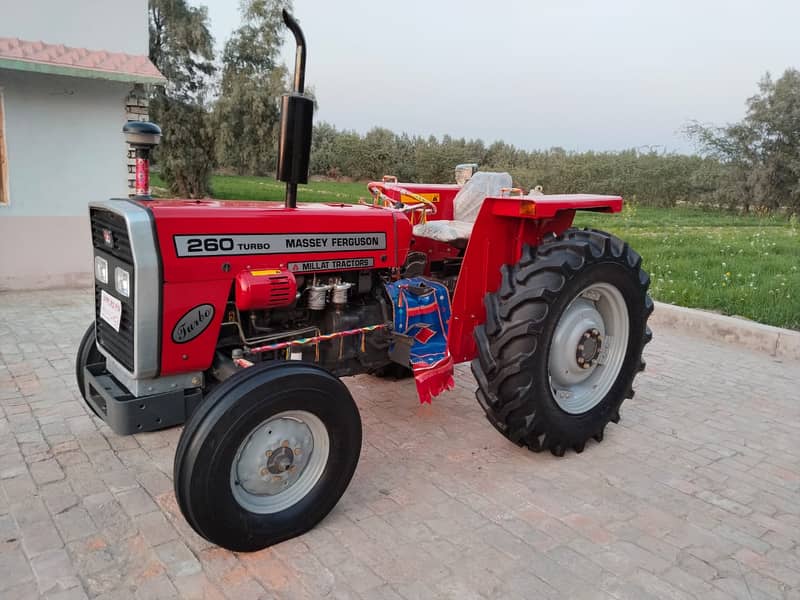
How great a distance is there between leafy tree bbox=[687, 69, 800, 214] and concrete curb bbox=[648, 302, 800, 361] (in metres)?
18.4

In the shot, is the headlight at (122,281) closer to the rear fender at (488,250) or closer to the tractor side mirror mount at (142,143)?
the tractor side mirror mount at (142,143)

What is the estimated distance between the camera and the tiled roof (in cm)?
645

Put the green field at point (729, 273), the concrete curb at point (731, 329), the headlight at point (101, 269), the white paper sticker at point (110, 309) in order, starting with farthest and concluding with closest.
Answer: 1. the green field at point (729, 273)
2. the concrete curb at point (731, 329)
3. the headlight at point (101, 269)
4. the white paper sticker at point (110, 309)

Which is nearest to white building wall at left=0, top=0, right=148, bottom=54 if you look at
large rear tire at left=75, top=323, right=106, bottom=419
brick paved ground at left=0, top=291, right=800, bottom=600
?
brick paved ground at left=0, top=291, right=800, bottom=600

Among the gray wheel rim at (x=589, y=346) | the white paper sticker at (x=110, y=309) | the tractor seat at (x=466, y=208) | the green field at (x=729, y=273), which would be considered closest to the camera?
the white paper sticker at (x=110, y=309)

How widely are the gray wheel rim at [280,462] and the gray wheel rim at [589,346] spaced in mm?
1496

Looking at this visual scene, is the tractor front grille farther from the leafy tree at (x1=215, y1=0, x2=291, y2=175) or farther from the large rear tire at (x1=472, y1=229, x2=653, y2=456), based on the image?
the leafy tree at (x1=215, y1=0, x2=291, y2=175)

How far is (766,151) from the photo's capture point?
22.6 meters

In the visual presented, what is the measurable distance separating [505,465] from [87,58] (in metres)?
6.68

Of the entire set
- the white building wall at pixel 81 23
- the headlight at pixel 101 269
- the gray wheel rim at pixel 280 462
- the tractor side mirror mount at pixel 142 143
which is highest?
the white building wall at pixel 81 23

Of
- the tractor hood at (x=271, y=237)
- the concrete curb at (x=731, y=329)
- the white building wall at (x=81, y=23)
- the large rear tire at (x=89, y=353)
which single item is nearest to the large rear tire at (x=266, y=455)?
the tractor hood at (x=271, y=237)

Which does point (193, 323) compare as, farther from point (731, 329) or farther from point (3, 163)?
point (3, 163)

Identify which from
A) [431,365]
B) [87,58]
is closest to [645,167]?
[87,58]

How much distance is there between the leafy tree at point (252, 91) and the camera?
17547mm
